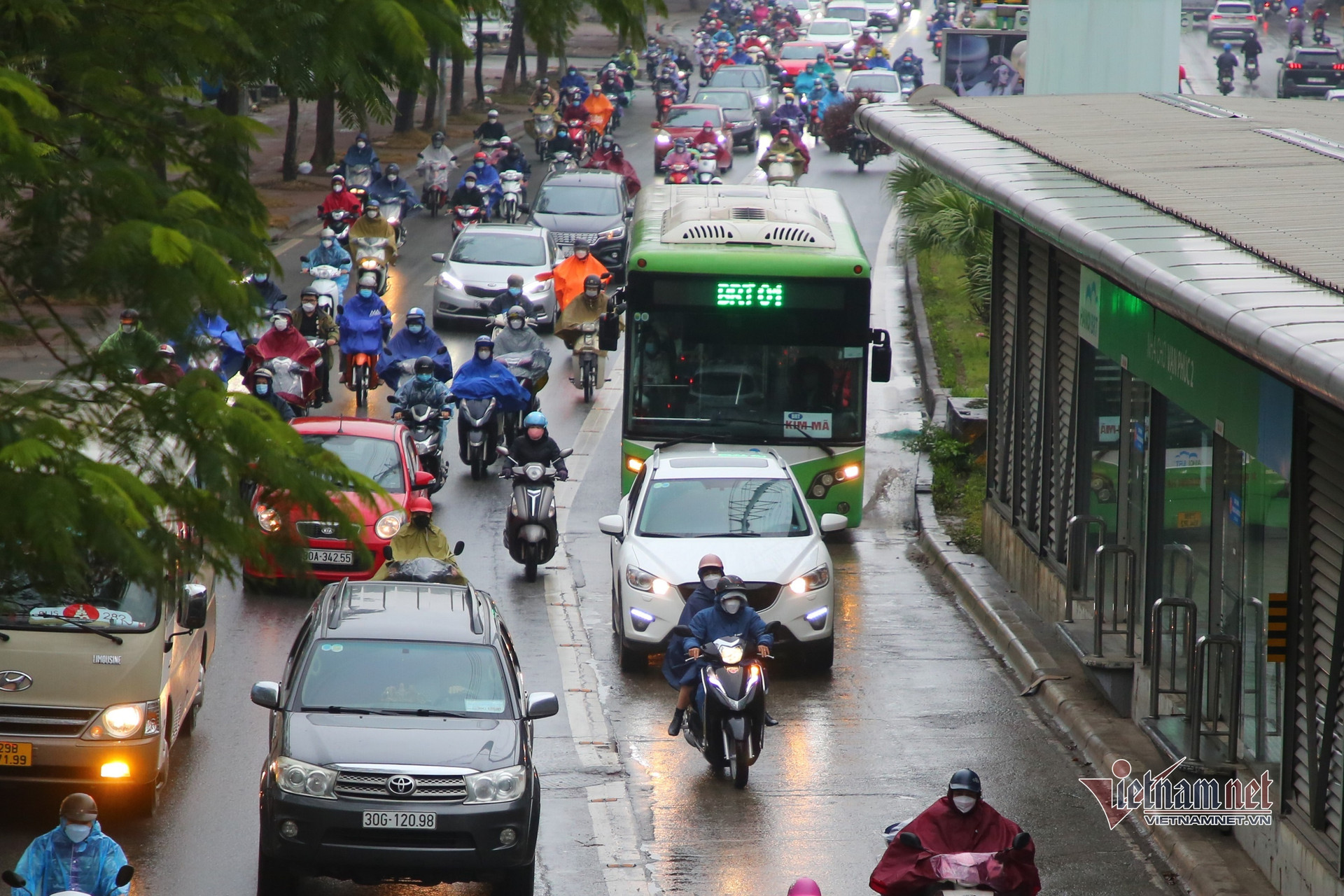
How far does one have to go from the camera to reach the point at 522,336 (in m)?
25.2

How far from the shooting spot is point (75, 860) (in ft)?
30.3

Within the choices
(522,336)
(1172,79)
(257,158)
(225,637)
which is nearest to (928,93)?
(1172,79)

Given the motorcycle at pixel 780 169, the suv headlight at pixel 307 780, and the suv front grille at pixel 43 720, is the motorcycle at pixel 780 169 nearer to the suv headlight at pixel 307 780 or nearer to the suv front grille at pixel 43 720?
the suv front grille at pixel 43 720

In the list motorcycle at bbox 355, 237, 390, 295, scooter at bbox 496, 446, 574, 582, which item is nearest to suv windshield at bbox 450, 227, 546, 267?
motorcycle at bbox 355, 237, 390, 295

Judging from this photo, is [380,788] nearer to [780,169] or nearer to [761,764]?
[761,764]

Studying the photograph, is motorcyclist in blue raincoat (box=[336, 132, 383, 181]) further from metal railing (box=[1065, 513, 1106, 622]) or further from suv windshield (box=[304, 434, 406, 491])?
metal railing (box=[1065, 513, 1106, 622])

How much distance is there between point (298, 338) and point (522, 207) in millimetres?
19845

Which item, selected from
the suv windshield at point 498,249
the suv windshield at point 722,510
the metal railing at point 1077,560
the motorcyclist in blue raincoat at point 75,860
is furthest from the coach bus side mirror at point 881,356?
the suv windshield at point 498,249

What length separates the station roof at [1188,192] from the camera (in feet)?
31.2

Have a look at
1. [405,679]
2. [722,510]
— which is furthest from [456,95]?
[405,679]

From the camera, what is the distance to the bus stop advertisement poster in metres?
54.1

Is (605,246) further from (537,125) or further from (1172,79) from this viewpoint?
(537,125)

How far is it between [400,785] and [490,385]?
12898 millimetres

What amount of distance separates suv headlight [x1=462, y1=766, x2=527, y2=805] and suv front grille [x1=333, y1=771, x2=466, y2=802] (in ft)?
0.31
